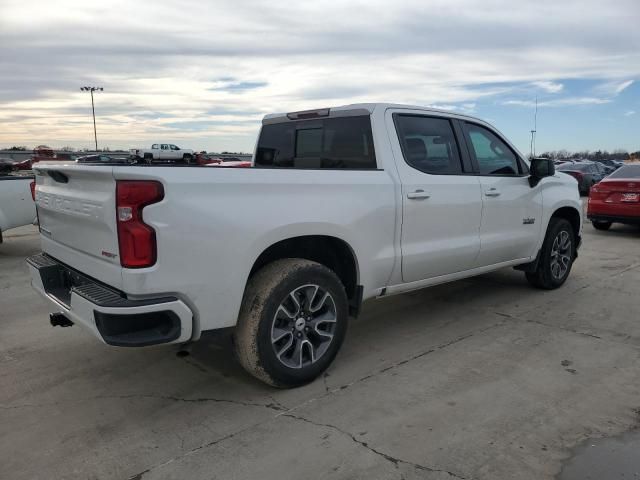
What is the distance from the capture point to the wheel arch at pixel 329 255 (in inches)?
143

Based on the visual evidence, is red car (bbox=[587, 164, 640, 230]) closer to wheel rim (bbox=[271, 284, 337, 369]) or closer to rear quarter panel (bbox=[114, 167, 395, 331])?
rear quarter panel (bbox=[114, 167, 395, 331])

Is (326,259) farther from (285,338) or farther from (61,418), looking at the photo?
(61,418)

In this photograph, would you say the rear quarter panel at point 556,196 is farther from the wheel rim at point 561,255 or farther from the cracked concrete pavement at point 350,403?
the cracked concrete pavement at point 350,403

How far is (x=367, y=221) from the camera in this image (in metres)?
3.86

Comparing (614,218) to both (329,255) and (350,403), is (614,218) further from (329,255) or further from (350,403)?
(350,403)

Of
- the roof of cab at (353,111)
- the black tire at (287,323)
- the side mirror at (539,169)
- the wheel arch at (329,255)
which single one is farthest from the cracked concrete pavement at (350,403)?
the roof of cab at (353,111)

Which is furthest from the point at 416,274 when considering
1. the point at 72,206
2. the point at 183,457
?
the point at 72,206

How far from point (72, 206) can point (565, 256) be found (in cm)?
535

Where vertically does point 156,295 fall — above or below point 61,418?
above

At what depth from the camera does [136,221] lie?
283 cm

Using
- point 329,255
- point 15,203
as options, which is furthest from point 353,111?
point 15,203

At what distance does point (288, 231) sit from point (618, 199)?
959 cm

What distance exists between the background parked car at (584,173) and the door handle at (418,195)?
17.1m

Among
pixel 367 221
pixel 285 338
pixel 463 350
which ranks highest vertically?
pixel 367 221
